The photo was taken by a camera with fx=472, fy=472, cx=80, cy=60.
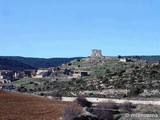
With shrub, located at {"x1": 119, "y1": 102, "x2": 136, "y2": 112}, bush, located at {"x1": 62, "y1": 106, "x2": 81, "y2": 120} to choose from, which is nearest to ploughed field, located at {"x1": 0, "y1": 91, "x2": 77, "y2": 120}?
bush, located at {"x1": 62, "y1": 106, "x2": 81, "y2": 120}

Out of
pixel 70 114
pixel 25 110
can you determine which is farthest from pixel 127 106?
pixel 70 114

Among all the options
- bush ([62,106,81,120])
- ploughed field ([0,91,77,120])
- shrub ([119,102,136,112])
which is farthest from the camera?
shrub ([119,102,136,112])

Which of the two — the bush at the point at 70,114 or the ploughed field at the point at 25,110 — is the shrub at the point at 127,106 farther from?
the bush at the point at 70,114

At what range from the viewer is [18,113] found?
3500 centimetres

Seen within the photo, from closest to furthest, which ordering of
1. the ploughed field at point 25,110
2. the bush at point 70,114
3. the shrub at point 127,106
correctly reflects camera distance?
the bush at point 70,114 < the ploughed field at point 25,110 < the shrub at point 127,106

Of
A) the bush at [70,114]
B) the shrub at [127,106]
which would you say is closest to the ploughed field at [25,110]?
the bush at [70,114]

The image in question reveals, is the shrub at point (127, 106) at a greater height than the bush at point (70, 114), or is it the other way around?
the bush at point (70, 114)

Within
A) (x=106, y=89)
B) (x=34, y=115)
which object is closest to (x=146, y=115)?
(x=34, y=115)

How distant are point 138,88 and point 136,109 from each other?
1655cm

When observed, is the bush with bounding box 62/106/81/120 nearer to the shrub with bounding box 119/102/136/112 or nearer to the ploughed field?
the ploughed field

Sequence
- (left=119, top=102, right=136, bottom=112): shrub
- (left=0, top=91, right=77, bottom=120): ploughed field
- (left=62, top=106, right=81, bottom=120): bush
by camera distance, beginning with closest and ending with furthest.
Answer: (left=62, top=106, right=81, bottom=120): bush < (left=0, top=91, right=77, bottom=120): ploughed field < (left=119, top=102, right=136, bottom=112): shrub

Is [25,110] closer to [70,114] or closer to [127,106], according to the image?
[70,114]

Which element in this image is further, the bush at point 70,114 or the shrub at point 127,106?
the shrub at point 127,106

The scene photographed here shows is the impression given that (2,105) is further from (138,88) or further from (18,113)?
(138,88)
